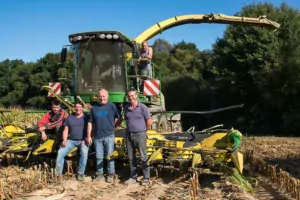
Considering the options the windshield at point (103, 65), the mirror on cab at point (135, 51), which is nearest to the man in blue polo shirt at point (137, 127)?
the mirror on cab at point (135, 51)

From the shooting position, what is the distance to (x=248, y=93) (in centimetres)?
2109

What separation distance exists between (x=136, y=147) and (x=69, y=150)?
124cm

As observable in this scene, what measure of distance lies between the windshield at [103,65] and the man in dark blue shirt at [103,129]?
222 centimetres

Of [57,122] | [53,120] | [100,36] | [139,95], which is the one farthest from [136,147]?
[100,36]

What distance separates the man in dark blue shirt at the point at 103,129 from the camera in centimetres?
690

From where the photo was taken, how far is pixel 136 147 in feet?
22.4

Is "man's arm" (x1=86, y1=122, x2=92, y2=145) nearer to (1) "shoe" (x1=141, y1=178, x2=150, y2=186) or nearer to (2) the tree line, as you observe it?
(1) "shoe" (x1=141, y1=178, x2=150, y2=186)

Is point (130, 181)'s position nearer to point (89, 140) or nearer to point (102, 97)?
point (89, 140)

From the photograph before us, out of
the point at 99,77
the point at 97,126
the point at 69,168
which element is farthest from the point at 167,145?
the point at 99,77

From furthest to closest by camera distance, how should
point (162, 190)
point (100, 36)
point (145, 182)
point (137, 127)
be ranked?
point (100, 36) < point (137, 127) < point (145, 182) < point (162, 190)

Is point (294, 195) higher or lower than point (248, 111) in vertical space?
lower

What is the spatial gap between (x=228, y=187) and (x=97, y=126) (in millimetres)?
2403

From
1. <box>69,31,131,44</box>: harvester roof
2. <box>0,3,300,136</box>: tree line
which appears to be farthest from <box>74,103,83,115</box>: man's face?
<box>0,3,300,136</box>: tree line

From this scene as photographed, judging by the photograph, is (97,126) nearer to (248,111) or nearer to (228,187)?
(228,187)
